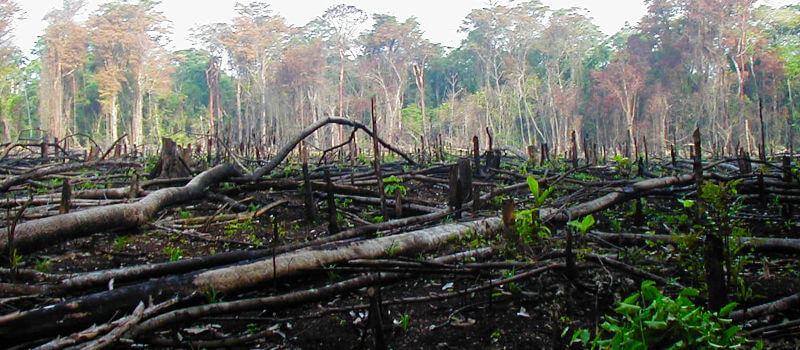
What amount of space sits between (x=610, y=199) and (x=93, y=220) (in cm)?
396

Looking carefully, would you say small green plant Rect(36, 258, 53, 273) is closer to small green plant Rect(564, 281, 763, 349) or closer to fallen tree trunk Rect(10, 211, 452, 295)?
fallen tree trunk Rect(10, 211, 452, 295)

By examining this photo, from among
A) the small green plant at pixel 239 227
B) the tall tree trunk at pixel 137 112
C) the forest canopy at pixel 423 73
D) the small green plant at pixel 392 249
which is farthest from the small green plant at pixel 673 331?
the tall tree trunk at pixel 137 112

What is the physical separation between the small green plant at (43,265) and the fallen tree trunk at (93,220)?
0.15 metres

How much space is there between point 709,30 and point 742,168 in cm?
3217

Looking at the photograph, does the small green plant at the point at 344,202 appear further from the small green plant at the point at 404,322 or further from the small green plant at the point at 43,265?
the small green plant at the point at 404,322

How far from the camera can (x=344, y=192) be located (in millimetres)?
4969

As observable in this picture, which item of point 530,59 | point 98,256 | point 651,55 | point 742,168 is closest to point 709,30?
point 651,55

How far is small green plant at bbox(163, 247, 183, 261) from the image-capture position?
3.63 meters

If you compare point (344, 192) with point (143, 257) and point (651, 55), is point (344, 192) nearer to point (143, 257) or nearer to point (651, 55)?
point (143, 257)

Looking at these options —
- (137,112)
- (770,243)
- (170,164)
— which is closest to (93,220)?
(170,164)

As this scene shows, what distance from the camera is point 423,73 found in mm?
A: 37906

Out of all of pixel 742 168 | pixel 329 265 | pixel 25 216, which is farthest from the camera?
pixel 742 168

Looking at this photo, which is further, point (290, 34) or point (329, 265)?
point (290, 34)

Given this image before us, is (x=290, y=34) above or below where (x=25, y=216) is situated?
above
